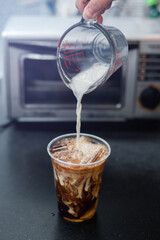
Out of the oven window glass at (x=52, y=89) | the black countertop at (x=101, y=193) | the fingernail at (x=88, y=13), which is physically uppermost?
the fingernail at (x=88, y=13)

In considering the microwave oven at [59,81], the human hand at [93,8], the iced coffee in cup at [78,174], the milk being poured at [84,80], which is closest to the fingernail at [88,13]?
the human hand at [93,8]

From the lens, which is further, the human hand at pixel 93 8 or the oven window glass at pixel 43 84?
the oven window glass at pixel 43 84

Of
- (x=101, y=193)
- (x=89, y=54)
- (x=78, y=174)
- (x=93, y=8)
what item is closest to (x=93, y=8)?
(x=93, y=8)

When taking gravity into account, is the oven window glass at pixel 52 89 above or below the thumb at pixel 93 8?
below

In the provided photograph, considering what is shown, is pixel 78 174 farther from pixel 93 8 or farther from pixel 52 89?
pixel 52 89

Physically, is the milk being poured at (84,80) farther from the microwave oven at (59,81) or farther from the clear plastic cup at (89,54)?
the microwave oven at (59,81)

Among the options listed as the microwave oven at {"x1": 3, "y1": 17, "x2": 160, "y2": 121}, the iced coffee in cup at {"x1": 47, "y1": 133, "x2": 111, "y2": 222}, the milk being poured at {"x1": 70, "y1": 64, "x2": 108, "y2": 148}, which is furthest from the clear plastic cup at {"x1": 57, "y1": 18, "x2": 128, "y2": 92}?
the microwave oven at {"x1": 3, "y1": 17, "x2": 160, "y2": 121}
